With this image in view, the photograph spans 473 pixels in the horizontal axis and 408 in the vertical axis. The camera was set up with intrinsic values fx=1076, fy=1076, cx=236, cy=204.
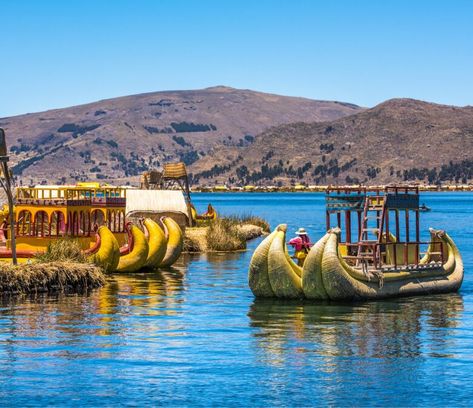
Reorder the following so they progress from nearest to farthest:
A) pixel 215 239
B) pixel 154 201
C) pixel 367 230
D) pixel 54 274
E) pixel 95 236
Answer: pixel 54 274 < pixel 367 230 < pixel 95 236 < pixel 154 201 < pixel 215 239

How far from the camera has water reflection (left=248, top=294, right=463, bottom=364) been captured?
2320cm

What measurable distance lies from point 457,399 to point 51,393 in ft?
23.5

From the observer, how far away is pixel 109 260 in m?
37.9

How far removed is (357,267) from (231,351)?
29.9 feet

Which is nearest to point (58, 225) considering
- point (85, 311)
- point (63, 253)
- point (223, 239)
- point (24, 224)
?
point (24, 224)

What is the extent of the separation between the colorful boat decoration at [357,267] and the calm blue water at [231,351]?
492 millimetres

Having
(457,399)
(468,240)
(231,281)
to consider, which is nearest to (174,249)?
(231,281)

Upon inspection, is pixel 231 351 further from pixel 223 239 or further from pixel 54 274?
pixel 223 239

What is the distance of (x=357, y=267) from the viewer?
31359 millimetres

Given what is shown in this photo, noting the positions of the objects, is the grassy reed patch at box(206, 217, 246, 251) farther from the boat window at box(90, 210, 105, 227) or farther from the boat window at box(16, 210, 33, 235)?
the boat window at box(16, 210, 33, 235)

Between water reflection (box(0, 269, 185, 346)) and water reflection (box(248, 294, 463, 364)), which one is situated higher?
water reflection (box(0, 269, 185, 346))

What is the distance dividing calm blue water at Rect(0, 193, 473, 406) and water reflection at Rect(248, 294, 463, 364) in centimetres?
3

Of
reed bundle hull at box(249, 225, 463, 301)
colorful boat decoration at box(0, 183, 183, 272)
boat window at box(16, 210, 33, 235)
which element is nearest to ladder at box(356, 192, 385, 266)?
reed bundle hull at box(249, 225, 463, 301)

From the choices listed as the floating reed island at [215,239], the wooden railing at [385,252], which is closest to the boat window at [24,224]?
the floating reed island at [215,239]
